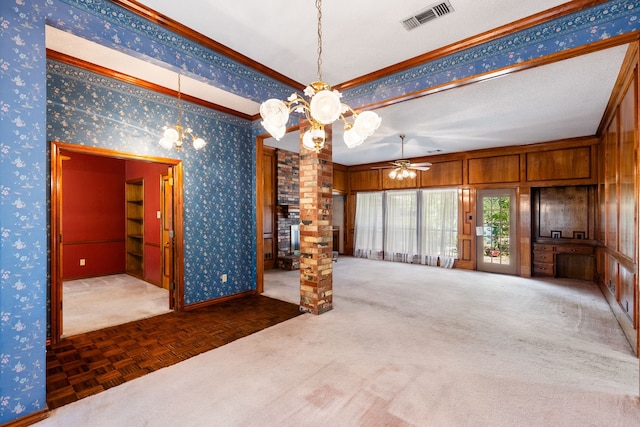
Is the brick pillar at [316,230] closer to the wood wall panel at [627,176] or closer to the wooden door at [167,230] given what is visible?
the wooden door at [167,230]

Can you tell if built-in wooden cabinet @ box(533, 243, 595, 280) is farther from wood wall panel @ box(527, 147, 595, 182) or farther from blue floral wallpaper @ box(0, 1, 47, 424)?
blue floral wallpaper @ box(0, 1, 47, 424)

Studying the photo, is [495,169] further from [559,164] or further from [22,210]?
[22,210]

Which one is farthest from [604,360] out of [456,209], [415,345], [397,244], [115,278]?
[115,278]

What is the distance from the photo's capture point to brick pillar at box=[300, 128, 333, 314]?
156 inches

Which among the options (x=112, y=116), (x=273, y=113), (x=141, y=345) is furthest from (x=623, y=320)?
(x=112, y=116)

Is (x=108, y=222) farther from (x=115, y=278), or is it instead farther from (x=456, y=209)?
(x=456, y=209)

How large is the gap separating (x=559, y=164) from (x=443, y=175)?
2395 mm

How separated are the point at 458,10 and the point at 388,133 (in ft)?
10.9

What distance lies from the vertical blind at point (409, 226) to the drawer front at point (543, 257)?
65.3 inches

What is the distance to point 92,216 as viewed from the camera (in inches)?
258

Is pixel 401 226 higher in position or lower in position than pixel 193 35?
lower

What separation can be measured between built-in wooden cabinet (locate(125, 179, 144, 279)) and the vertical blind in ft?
19.5

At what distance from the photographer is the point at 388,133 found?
579cm

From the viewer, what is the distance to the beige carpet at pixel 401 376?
2.06 meters
